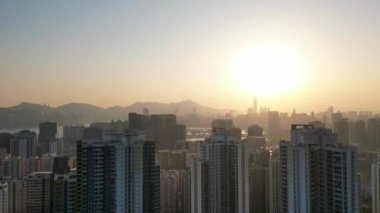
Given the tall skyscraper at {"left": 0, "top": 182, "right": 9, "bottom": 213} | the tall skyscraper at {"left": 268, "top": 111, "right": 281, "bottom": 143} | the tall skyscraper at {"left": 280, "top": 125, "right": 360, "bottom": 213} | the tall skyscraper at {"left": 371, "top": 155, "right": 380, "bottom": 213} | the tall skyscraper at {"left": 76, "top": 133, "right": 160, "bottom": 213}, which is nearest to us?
the tall skyscraper at {"left": 280, "top": 125, "right": 360, "bottom": 213}

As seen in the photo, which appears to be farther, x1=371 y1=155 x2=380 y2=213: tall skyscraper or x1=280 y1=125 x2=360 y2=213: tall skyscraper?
x1=371 y1=155 x2=380 y2=213: tall skyscraper

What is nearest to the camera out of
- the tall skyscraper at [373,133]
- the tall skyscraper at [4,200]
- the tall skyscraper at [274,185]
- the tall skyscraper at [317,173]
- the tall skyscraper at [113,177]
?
the tall skyscraper at [317,173]

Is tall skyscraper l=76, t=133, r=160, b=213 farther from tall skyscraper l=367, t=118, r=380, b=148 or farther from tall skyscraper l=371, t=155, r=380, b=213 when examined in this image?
tall skyscraper l=367, t=118, r=380, b=148

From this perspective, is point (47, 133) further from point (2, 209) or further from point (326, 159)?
point (326, 159)

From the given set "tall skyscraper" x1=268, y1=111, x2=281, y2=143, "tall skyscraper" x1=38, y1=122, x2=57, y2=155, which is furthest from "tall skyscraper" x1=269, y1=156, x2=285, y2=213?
"tall skyscraper" x1=38, y1=122, x2=57, y2=155

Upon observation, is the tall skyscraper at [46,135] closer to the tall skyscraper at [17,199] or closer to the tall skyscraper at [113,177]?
the tall skyscraper at [17,199]

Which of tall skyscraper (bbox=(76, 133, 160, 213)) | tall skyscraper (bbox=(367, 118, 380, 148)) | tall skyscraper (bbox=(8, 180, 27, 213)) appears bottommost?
tall skyscraper (bbox=(8, 180, 27, 213))

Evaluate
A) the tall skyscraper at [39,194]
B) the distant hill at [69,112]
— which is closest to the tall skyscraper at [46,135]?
the distant hill at [69,112]
